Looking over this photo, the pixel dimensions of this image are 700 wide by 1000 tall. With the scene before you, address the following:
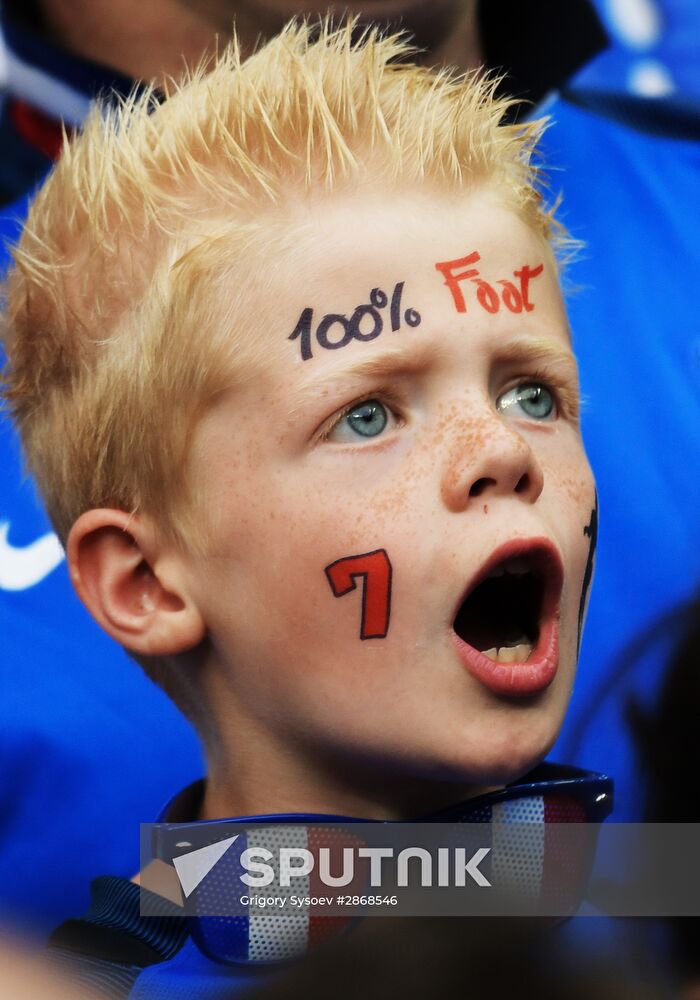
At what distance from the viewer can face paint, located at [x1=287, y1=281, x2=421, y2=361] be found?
3.43 ft

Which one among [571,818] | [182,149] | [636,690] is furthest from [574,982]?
[636,690]

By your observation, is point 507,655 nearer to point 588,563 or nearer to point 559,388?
point 588,563

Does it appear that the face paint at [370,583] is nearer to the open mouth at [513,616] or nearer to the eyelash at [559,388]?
the open mouth at [513,616]

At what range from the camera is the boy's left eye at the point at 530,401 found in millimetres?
1092

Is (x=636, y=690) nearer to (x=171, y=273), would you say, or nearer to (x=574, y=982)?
(x=171, y=273)

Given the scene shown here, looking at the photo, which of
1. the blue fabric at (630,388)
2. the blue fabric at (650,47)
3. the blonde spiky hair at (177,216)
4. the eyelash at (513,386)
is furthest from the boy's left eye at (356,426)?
the blue fabric at (650,47)

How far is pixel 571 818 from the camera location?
44.7 inches

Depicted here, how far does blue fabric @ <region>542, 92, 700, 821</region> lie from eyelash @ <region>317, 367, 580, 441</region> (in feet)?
1.53

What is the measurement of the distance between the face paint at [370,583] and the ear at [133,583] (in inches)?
5.6

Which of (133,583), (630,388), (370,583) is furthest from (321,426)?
(630,388)

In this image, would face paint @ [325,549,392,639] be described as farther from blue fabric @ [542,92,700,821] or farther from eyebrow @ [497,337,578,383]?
blue fabric @ [542,92,700,821]

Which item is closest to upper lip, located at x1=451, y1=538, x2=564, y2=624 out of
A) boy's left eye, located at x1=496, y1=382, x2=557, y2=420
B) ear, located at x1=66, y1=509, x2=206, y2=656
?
boy's left eye, located at x1=496, y1=382, x2=557, y2=420

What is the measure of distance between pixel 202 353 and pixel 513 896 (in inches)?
20.0

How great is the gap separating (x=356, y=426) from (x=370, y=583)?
123 millimetres
